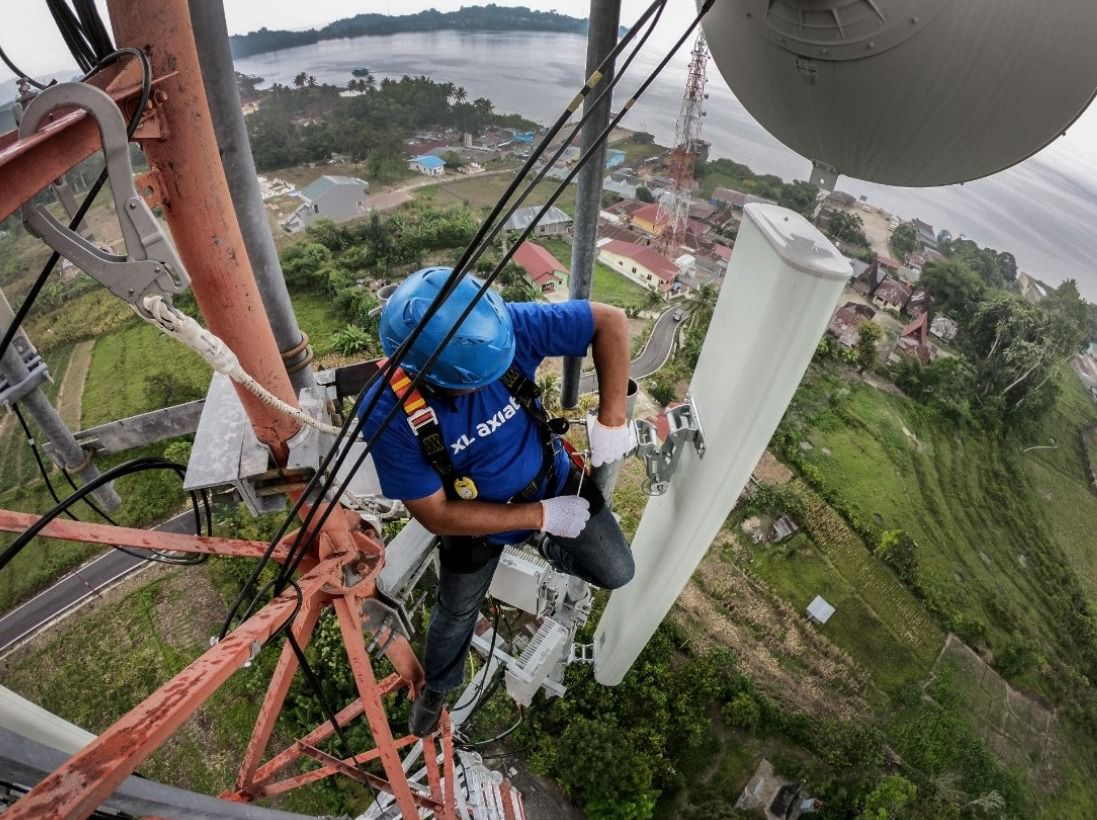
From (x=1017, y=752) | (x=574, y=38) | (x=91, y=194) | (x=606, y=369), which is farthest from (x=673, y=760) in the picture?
(x=574, y=38)

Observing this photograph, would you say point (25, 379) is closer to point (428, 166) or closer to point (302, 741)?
point (302, 741)

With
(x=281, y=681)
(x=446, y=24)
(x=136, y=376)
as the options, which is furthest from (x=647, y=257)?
(x=446, y=24)

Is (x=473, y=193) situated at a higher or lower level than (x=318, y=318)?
lower

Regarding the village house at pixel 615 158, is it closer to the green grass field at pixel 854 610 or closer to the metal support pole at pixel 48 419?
the green grass field at pixel 854 610

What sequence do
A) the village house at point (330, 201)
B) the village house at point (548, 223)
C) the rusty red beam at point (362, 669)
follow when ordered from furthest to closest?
the village house at point (548, 223) → the village house at point (330, 201) → the rusty red beam at point (362, 669)

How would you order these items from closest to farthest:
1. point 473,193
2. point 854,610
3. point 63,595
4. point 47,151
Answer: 1. point 47,151
2. point 63,595
3. point 854,610
4. point 473,193

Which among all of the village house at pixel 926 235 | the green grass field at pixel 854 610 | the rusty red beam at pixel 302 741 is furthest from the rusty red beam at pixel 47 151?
the village house at pixel 926 235

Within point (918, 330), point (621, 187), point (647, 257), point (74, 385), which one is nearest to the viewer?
point (74, 385)
